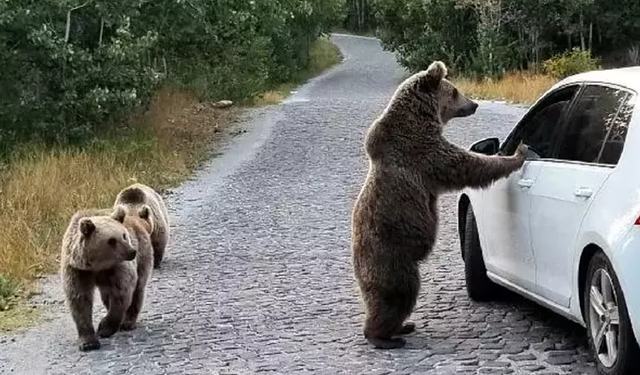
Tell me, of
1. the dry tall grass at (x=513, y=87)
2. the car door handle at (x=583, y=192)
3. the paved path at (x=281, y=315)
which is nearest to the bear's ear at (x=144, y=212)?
the paved path at (x=281, y=315)

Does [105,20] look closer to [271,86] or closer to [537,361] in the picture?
[537,361]

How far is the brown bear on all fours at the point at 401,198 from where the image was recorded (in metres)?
7.91

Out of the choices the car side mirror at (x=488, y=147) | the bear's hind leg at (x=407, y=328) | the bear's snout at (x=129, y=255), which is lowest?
the bear's hind leg at (x=407, y=328)

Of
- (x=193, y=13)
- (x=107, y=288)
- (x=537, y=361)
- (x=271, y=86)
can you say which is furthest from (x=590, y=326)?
(x=271, y=86)

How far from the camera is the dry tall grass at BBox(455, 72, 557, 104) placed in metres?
31.6

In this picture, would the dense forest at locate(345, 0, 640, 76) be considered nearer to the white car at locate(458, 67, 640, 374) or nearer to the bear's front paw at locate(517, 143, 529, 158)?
the white car at locate(458, 67, 640, 374)

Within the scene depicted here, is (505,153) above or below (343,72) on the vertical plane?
above

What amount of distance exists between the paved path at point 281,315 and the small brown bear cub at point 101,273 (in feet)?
0.62

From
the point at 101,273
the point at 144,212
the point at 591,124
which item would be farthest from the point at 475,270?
the point at 144,212

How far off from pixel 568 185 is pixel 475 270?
237cm

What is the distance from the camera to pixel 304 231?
14070mm

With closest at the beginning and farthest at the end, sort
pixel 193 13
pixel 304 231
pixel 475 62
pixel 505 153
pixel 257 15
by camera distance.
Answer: pixel 505 153 < pixel 304 231 < pixel 193 13 < pixel 257 15 < pixel 475 62

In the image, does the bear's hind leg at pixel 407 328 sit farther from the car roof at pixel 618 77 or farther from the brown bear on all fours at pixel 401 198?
the car roof at pixel 618 77

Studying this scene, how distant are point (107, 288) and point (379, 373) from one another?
262 centimetres
